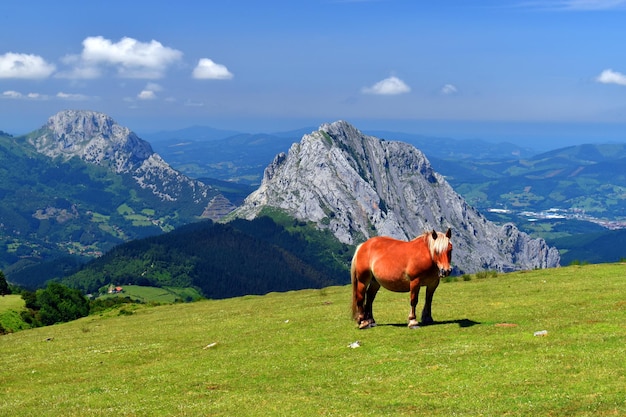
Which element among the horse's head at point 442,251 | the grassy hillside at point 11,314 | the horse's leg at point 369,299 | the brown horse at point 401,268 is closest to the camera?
the horse's head at point 442,251

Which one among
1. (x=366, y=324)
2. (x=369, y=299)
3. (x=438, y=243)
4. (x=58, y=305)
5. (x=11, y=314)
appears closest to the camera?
(x=438, y=243)

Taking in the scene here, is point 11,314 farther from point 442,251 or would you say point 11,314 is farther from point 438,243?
point 442,251

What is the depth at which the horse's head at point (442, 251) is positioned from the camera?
28875 millimetres

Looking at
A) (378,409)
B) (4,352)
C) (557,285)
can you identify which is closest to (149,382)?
(378,409)

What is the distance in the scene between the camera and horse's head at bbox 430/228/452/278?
28.9 meters

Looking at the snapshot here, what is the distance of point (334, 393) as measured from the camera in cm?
2127

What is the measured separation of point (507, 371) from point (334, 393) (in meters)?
6.64

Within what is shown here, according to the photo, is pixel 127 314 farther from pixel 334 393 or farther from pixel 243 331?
pixel 334 393

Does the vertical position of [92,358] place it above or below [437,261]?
below

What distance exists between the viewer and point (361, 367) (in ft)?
80.9

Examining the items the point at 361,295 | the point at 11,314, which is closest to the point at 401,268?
the point at 361,295

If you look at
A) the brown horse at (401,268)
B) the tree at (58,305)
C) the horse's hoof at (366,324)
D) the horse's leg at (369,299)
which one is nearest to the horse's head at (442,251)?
the brown horse at (401,268)

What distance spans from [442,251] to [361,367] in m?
8.08

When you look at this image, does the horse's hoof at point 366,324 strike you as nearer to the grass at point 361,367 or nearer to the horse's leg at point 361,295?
the horse's leg at point 361,295
